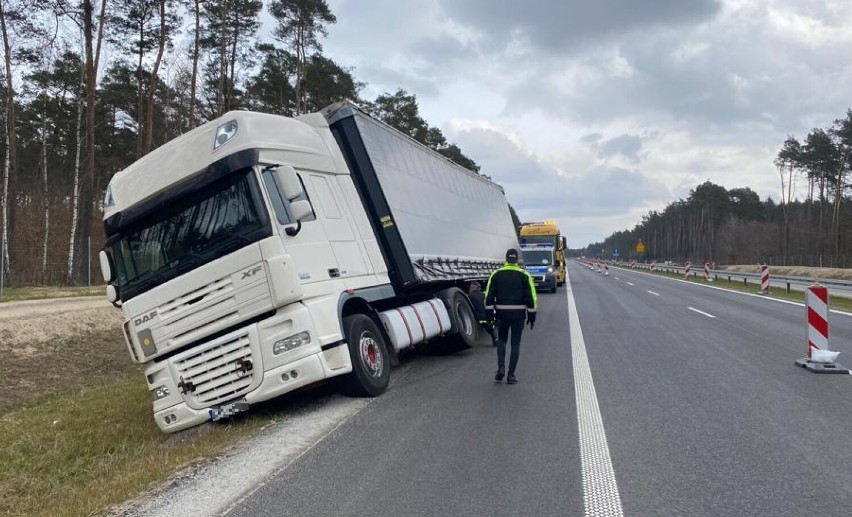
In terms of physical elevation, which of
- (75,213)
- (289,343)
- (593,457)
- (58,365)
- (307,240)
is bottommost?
(58,365)

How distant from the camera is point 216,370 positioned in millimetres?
6328

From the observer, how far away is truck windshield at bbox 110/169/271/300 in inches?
249

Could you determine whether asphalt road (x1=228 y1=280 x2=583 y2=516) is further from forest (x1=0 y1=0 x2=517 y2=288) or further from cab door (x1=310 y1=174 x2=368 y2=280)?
forest (x1=0 y1=0 x2=517 y2=288)

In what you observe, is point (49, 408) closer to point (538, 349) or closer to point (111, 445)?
point (111, 445)

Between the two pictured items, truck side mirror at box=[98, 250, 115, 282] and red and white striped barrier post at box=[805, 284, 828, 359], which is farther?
red and white striped barrier post at box=[805, 284, 828, 359]

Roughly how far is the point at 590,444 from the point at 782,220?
101m

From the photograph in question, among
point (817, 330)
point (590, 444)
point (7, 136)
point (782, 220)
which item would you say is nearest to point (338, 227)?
point (590, 444)

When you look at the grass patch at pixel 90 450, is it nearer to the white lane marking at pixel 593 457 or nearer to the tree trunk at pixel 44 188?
the white lane marking at pixel 593 457

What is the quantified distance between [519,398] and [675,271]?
54.4m

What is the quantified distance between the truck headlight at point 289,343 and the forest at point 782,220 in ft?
213

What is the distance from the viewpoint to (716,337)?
1161 centimetres

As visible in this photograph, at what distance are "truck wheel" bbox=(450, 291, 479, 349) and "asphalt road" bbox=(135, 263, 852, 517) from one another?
1.24 meters

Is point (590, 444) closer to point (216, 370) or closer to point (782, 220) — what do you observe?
point (216, 370)

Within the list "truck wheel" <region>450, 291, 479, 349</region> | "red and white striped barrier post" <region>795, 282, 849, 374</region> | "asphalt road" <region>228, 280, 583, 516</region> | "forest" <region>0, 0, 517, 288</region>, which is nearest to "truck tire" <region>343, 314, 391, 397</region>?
"asphalt road" <region>228, 280, 583, 516</region>
